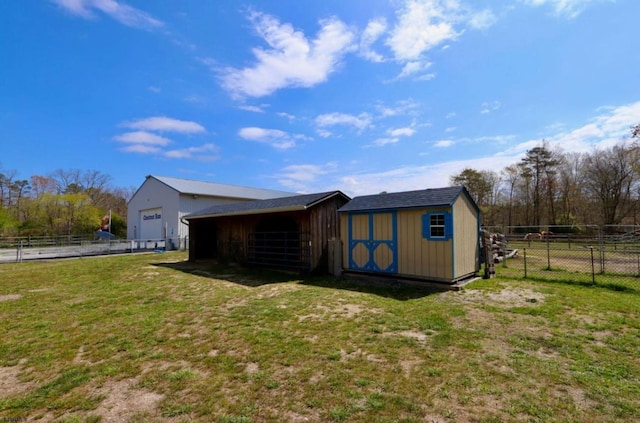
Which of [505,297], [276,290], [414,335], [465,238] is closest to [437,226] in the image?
[465,238]

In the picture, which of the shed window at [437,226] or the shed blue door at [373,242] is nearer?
the shed window at [437,226]

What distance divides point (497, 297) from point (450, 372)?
4093mm

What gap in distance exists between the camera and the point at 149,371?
10.8 ft

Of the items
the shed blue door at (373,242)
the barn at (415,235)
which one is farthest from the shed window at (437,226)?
the shed blue door at (373,242)

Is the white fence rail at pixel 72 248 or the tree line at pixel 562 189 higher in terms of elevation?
the tree line at pixel 562 189

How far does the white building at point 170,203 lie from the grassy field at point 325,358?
15764 millimetres

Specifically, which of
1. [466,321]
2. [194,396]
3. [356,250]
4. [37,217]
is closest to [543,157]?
[356,250]

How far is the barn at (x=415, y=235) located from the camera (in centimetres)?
730

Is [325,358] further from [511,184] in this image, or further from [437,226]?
[511,184]

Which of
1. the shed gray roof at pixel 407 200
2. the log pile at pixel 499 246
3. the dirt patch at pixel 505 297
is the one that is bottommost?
the dirt patch at pixel 505 297

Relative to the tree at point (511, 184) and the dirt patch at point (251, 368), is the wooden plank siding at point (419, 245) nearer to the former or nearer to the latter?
the dirt patch at point (251, 368)

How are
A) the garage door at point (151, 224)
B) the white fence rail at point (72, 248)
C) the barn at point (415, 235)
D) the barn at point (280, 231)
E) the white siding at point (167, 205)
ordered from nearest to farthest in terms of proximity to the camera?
the barn at point (415, 235) < the barn at point (280, 231) < the white fence rail at point (72, 248) < the white siding at point (167, 205) < the garage door at point (151, 224)

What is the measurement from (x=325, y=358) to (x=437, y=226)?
16.6ft

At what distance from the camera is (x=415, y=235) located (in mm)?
7746
